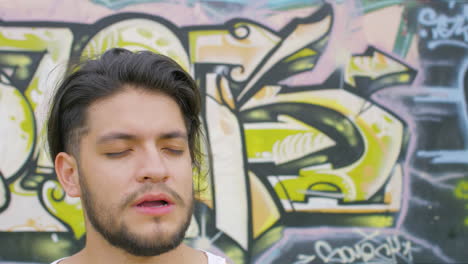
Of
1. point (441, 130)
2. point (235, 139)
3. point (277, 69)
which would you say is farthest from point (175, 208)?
point (441, 130)

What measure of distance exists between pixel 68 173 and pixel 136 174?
0.34m

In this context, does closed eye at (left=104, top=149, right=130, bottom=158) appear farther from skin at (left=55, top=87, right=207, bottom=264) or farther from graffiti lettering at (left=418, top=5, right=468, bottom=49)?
graffiti lettering at (left=418, top=5, right=468, bottom=49)

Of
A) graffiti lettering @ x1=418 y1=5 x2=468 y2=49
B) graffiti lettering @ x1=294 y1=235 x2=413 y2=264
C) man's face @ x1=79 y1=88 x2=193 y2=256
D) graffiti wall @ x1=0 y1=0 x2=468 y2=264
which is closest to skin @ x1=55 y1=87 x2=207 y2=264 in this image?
man's face @ x1=79 y1=88 x2=193 y2=256

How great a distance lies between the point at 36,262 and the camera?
3.59 metres

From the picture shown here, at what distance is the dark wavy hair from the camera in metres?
1.41

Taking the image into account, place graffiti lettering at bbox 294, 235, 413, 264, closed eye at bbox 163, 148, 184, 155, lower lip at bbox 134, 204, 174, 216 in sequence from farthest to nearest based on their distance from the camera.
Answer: graffiti lettering at bbox 294, 235, 413, 264
closed eye at bbox 163, 148, 184, 155
lower lip at bbox 134, 204, 174, 216

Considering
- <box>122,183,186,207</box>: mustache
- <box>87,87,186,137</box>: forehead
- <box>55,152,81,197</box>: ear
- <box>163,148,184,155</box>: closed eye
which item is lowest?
<box>122,183,186,207</box>: mustache

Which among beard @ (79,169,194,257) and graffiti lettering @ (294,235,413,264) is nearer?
beard @ (79,169,194,257)

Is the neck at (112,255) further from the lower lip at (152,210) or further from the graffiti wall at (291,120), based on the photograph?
the graffiti wall at (291,120)

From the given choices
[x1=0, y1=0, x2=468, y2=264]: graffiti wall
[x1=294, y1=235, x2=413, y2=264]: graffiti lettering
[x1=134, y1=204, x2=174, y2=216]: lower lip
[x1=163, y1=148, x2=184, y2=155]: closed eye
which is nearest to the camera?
[x1=134, y1=204, x2=174, y2=216]: lower lip

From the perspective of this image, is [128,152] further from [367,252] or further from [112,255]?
[367,252]

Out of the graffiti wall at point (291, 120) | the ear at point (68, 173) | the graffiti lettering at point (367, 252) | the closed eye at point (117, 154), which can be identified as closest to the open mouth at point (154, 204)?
the closed eye at point (117, 154)

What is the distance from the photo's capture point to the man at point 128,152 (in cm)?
125

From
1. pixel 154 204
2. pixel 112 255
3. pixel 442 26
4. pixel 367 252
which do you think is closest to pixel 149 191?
pixel 154 204
